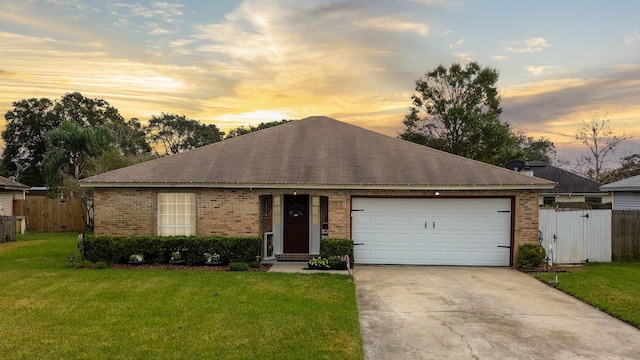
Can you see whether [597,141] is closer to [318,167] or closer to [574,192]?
[574,192]

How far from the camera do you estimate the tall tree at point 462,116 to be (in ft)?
102

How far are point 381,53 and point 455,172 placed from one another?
7285 mm

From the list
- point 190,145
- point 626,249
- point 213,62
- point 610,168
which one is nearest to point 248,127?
point 190,145

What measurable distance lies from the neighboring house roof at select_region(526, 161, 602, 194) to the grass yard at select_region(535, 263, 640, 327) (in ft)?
65.7

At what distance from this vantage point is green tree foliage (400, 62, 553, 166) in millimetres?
30969

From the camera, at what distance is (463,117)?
3177cm

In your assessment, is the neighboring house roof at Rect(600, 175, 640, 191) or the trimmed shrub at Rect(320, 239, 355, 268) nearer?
the trimmed shrub at Rect(320, 239, 355, 268)

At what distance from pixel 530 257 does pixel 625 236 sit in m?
4.39

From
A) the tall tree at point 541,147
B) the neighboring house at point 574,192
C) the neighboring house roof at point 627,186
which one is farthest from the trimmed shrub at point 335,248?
the tall tree at point 541,147

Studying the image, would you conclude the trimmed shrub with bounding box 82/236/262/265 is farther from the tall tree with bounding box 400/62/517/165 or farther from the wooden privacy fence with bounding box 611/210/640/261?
the tall tree with bounding box 400/62/517/165

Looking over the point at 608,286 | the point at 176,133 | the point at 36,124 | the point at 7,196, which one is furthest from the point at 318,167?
the point at 176,133

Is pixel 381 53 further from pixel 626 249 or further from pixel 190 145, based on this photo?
Answer: pixel 190 145

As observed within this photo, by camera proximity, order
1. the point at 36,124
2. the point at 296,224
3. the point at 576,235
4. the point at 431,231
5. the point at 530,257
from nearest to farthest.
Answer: the point at 530,257
the point at 431,231
the point at 576,235
the point at 296,224
the point at 36,124

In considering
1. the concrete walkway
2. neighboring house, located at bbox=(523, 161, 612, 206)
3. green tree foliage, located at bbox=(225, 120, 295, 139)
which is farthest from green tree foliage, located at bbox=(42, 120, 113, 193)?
neighboring house, located at bbox=(523, 161, 612, 206)
